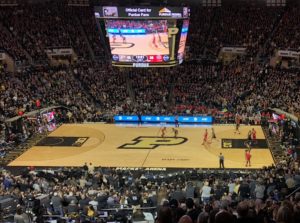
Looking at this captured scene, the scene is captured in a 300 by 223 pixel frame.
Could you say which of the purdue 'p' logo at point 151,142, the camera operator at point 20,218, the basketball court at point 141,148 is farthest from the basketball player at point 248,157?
the camera operator at point 20,218

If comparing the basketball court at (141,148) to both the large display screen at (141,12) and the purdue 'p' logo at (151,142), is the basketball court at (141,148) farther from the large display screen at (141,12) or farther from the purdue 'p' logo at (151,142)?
the large display screen at (141,12)

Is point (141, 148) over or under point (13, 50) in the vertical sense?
under

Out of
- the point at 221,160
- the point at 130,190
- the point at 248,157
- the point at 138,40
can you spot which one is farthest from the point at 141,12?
the point at 130,190

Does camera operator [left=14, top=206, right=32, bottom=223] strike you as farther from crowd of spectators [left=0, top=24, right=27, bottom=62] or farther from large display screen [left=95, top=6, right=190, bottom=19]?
crowd of spectators [left=0, top=24, right=27, bottom=62]

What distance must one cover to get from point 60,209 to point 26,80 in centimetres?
2940

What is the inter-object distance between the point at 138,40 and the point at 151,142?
32.1 feet

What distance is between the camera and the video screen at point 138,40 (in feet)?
136

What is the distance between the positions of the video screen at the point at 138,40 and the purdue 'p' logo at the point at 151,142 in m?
7.93

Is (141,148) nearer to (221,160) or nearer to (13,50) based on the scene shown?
(221,160)

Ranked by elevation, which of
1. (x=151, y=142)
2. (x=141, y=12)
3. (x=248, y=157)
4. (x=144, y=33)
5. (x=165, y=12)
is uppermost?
(x=141, y=12)

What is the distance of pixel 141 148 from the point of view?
35.6 meters

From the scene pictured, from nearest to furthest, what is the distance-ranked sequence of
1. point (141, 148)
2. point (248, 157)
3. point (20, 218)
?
point (20, 218) < point (248, 157) < point (141, 148)

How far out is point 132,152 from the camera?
114 feet

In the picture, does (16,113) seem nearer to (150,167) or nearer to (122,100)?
(122,100)
